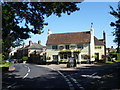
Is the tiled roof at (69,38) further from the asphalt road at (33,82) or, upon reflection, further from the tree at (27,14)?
the tree at (27,14)

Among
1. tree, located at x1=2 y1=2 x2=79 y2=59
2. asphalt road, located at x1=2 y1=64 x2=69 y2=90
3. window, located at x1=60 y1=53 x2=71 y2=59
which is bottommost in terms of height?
asphalt road, located at x1=2 y1=64 x2=69 y2=90

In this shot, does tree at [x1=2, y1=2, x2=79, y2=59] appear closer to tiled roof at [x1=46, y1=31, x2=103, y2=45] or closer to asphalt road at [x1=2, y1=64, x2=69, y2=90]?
asphalt road at [x1=2, y1=64, x2=69, y2=90]

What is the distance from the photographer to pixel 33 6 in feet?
46.5

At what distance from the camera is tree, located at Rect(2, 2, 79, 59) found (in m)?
13.3

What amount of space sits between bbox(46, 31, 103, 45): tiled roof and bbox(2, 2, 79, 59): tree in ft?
125

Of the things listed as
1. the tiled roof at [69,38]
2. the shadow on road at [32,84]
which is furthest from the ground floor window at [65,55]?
the shadow on road at [32,84]

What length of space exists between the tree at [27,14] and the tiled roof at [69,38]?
38.1 m

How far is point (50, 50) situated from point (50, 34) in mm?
5802

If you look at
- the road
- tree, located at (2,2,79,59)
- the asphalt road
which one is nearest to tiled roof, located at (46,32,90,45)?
the road

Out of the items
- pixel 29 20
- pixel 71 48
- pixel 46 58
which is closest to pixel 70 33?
pixel 71 48

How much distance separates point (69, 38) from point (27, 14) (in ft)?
141

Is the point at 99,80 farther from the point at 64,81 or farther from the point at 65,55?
the point at 65,55

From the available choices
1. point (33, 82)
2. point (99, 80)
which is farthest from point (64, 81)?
point (99, 80)

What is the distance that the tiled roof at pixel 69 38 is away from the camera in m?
55.2
